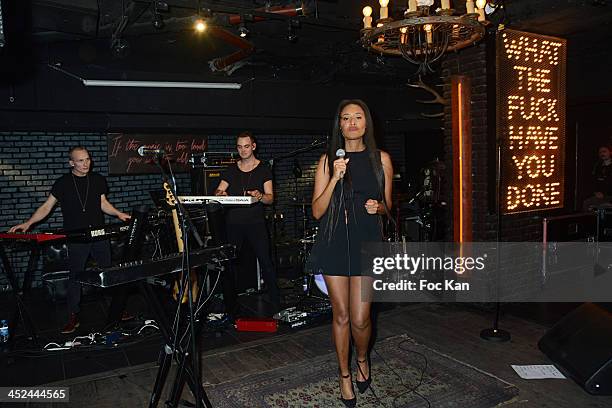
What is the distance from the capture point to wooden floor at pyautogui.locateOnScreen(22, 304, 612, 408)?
3.38m

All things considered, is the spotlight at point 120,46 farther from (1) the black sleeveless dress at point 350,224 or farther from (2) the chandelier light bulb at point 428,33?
(1) the black sleeveless dress at point 350,224

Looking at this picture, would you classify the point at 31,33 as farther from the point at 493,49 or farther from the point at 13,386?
the point at 493,49

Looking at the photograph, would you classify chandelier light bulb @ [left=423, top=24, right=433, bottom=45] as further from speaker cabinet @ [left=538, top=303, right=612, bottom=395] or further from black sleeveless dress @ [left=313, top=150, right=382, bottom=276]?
speaker cabinet @ [left=538, top=303, right=612, bottom=395]

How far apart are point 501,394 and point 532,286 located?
2.74m

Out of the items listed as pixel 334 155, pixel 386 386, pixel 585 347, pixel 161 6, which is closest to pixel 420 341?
pixel 386 386

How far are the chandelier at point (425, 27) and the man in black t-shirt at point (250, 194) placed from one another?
197 cm

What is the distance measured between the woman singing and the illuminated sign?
2.56m

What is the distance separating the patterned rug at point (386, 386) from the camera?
129 inches

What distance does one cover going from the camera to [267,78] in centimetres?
902

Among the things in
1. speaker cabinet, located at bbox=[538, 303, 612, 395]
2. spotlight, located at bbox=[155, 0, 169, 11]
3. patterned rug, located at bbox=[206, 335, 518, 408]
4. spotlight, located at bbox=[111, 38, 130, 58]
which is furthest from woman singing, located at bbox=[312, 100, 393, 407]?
spotlight, located at bbox=[111, 38, 130, 58]

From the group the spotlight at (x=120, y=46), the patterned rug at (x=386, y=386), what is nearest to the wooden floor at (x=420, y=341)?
the patterned rug at (x=386, y=386)

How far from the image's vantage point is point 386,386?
3477mm

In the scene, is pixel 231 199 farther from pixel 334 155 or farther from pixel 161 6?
pixel 334 155

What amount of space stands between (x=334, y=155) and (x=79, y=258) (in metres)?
3.33
